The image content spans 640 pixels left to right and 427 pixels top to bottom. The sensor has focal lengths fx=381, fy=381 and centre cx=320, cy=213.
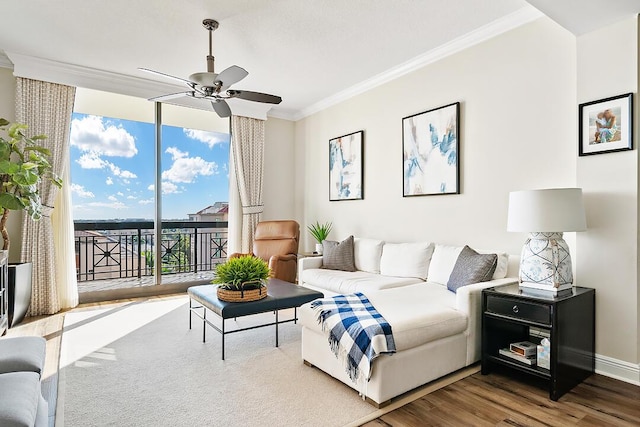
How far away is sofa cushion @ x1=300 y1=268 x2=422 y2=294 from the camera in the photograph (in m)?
3.78

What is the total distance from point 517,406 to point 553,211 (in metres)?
1.25

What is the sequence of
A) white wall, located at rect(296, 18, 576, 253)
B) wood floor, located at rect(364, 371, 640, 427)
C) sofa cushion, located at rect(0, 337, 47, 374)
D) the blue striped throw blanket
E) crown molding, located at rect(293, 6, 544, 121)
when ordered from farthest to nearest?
crown molding, located at rect(293, 6, 544, 121) → white wall, located at rect(296, 18, 576, 253) → the blue striped throw blanket → wood floor, located at rect(364, 371, 640, 427) → sofa cushion, located at rect(0, 337, 47, 374)

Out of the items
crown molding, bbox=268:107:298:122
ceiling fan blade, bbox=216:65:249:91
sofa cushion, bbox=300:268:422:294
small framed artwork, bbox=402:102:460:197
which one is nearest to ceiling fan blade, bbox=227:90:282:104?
ceiling fan blade, bbox=216:65:249:91

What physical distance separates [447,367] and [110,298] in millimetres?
4403

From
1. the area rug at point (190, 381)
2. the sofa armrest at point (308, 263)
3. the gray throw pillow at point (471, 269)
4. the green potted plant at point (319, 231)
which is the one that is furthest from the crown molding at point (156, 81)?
the area rug at point (190, 381)

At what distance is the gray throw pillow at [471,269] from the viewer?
9.88 ft

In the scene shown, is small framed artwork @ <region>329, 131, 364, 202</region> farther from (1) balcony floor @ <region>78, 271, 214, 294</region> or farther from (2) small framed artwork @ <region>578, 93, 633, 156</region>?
(2) small framed artwork @ <region>578, 93, 633, 156</region>

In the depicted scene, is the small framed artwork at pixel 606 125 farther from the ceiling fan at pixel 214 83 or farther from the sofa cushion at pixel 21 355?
the sofa cushion at pixel 21 355

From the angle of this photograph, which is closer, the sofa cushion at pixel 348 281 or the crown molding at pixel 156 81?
the crown molding at pixel 156 81

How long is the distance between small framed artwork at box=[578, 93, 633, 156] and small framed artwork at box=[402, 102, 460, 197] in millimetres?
1205

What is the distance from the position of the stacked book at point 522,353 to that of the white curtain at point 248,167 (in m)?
4.14

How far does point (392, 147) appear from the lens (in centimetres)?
473

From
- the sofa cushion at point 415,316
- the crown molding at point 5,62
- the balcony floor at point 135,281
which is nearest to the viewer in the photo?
the sofa cushion at point 415,316

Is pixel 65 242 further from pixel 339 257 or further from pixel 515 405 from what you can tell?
pixel 515 405
